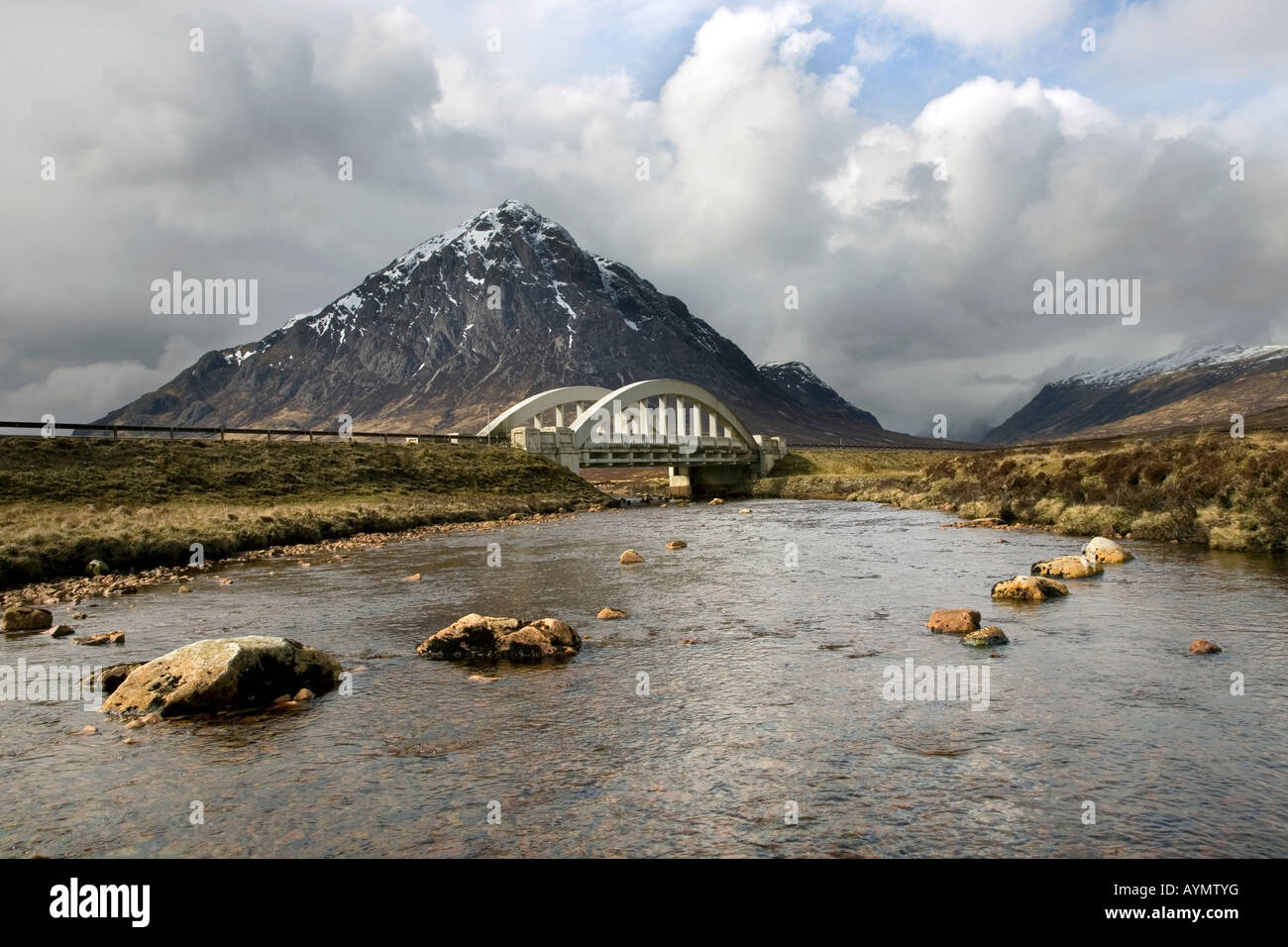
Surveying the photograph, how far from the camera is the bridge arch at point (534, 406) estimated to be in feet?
230

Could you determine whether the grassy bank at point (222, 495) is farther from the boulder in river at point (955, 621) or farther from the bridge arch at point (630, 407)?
the boulder in river at point (955, 621)

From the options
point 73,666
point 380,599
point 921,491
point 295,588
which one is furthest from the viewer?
point 921,491

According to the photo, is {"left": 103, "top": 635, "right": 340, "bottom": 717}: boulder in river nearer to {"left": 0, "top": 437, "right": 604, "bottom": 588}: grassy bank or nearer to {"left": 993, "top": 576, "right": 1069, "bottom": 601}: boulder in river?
{"left": 993, "top": 576, "right": 1069, "bottom": 601}: boulder in river

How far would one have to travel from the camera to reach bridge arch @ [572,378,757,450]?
7069 cm

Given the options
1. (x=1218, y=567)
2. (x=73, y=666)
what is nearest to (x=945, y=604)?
(x=1218, y=567)

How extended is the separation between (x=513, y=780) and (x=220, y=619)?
1083 cm

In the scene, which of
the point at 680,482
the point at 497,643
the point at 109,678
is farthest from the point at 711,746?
the point at 680,482

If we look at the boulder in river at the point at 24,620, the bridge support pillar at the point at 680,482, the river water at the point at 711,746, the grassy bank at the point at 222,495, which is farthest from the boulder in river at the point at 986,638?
the bridge support pillar at the point at 680,482

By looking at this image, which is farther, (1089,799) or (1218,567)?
(1218,567)

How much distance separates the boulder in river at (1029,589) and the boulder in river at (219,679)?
1335cm

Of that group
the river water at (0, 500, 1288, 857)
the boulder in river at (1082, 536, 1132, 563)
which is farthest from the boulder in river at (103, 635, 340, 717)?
the boulder in river at (1082, 536, 1132, 563)
